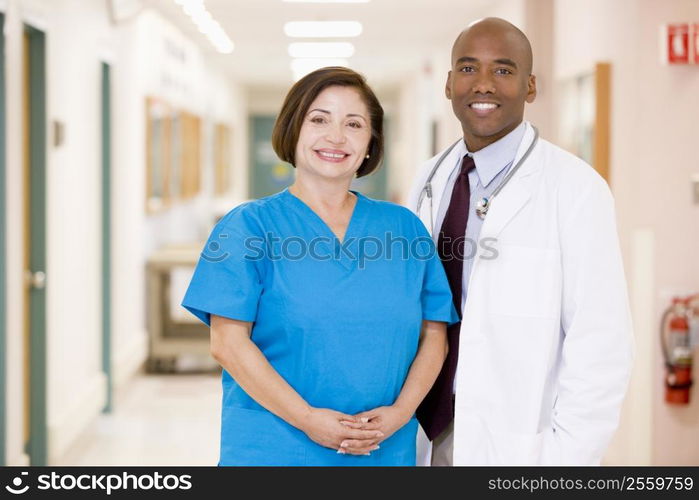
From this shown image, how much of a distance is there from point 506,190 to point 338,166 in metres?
0.32

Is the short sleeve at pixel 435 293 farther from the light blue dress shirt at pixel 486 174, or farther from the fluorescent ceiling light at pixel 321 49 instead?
the fluorescent ceiling light at pixel 321 49

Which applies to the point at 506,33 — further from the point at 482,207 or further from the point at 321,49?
the point at 321,49

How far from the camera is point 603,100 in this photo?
3451 millimetres

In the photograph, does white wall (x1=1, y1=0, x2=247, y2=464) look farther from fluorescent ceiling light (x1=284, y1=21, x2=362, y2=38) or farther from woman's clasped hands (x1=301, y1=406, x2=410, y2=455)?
woman's clasped hands (x1=301, y1=406, x2=410, y2=455)

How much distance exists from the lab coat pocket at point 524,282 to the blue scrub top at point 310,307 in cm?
→ 14

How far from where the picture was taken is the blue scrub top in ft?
4.93

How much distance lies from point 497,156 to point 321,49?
6008mm

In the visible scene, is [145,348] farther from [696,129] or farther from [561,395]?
[561,395]

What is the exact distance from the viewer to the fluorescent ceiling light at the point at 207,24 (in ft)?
16.1

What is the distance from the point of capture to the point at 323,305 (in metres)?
1.50

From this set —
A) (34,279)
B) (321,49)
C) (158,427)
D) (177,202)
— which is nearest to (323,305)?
(34,279)

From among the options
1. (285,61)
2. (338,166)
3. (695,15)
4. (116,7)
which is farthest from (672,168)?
(285,61)
